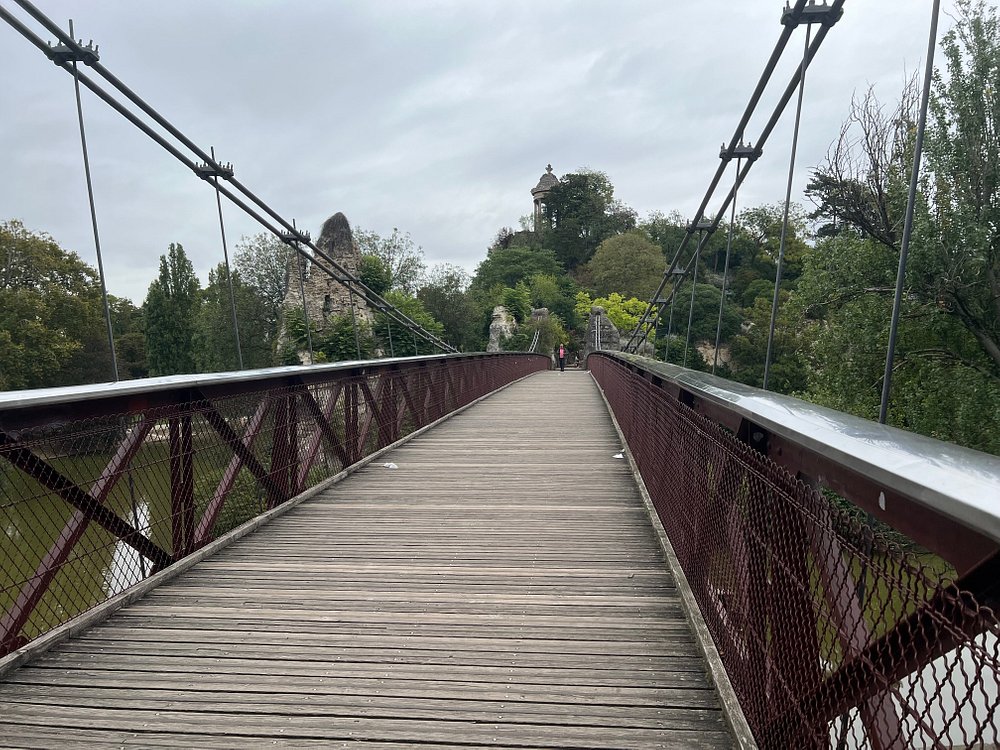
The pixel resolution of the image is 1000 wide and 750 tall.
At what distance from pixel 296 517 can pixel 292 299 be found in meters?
27.3

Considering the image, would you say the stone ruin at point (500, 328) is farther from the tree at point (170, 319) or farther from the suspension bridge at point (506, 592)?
the suspension bridge at point (506, 592)

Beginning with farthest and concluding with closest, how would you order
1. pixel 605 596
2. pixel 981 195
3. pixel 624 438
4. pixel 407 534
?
pixel 981 195, pixel 624 438, pixel 407 534, pixel 605 596

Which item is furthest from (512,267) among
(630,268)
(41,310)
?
(41,310)

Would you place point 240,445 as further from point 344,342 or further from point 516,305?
point 516,305

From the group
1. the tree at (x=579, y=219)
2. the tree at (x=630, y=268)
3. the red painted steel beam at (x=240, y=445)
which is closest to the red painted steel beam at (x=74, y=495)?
the red painted steel beam at (x=240, y=445)

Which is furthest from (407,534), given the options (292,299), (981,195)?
(292,299)

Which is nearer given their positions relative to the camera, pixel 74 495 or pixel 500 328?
pixel 74 495

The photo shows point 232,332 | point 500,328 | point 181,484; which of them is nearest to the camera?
point 181,484

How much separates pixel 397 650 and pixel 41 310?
2912 cm

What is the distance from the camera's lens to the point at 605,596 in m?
2.46

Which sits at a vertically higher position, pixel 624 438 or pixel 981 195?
pixel 981 195

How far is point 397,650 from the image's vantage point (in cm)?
206

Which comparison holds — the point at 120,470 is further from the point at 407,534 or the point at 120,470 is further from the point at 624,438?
the point at 624,438

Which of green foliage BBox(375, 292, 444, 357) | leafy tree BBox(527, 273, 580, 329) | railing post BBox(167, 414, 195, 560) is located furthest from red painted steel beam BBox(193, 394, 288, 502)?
leafy tree BBox(527, 273, 580, 329)
